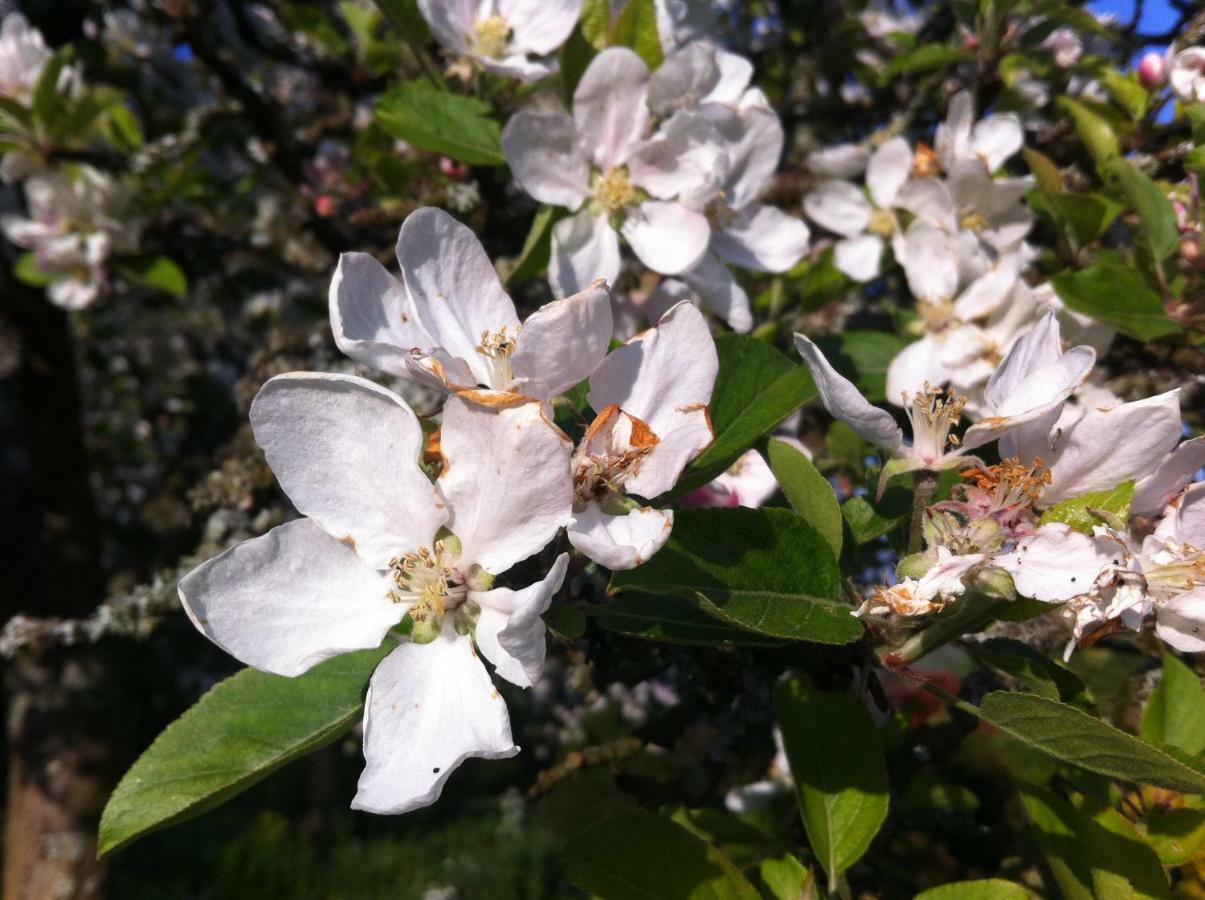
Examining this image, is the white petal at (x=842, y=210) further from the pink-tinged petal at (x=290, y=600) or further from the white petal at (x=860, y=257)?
the pink-tinged petal at (x=290, y=600)

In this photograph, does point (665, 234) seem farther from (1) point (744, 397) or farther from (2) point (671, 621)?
(2) point (671, 621)

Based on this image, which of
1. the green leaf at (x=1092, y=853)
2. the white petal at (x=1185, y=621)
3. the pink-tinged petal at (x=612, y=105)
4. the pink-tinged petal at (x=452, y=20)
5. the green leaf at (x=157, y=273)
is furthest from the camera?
the green leaf at (x=157, y=273)

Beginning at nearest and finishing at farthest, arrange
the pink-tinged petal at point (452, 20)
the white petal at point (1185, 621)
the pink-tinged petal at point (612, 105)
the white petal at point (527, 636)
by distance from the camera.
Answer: the white petal at point (527, 636)
the white petal at point (1185, 621)
the pink-tinged petal at point (612, 105)
the pink-tinged petal at point (452, 20)

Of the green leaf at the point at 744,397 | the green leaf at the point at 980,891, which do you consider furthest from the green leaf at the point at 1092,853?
the green leaf at the point at 744,397

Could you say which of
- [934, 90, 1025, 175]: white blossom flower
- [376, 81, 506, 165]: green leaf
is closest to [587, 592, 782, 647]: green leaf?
[376, 81, 506, 165]: green leaf

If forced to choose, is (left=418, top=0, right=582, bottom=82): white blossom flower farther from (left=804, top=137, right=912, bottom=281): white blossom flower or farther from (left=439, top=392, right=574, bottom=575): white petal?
(left=439, top=392, right=574, bottom=575): white petal

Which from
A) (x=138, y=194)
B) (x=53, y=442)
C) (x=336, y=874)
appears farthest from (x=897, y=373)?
(x=336, y=874)

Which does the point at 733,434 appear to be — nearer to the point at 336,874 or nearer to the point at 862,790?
the point at 862,790
